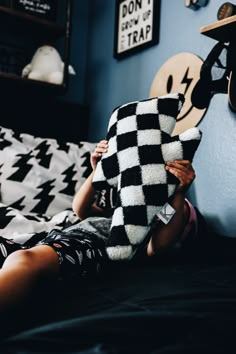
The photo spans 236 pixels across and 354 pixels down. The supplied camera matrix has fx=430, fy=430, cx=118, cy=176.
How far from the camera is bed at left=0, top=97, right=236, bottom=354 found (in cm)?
55

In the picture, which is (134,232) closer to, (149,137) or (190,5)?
(149,137)

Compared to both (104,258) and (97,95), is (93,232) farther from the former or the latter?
(97,95)

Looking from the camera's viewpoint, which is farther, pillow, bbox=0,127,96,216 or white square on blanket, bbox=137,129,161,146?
pillow, bbox=0,127,96,216

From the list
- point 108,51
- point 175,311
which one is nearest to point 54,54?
point 108,51

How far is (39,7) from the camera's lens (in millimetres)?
2098

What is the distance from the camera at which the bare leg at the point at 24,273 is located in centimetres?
72

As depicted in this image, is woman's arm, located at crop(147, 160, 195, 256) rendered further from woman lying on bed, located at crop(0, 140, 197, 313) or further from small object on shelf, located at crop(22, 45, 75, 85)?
small object on shelf, located at crop(22, 45, 75, 85)

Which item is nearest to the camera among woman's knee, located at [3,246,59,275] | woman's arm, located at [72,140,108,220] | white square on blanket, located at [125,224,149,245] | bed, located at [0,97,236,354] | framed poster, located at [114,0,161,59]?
Answer: bed, located at [0,97,236,354]

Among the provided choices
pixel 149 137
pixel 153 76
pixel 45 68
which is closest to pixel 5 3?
pixel 45 68

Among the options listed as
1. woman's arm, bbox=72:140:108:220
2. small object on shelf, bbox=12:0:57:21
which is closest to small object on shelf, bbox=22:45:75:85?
small object on shelf, bbox=12:0:57:21

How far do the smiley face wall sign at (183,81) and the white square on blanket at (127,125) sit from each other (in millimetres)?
420

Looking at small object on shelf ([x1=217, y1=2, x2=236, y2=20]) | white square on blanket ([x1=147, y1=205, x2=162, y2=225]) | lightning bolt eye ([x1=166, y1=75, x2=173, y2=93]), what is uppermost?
small object on shelf ([x1=217, y1=2, x2=236, y2=20])

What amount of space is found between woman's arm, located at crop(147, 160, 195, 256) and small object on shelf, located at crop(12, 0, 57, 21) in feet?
4.34

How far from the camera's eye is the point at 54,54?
6.91 feet
